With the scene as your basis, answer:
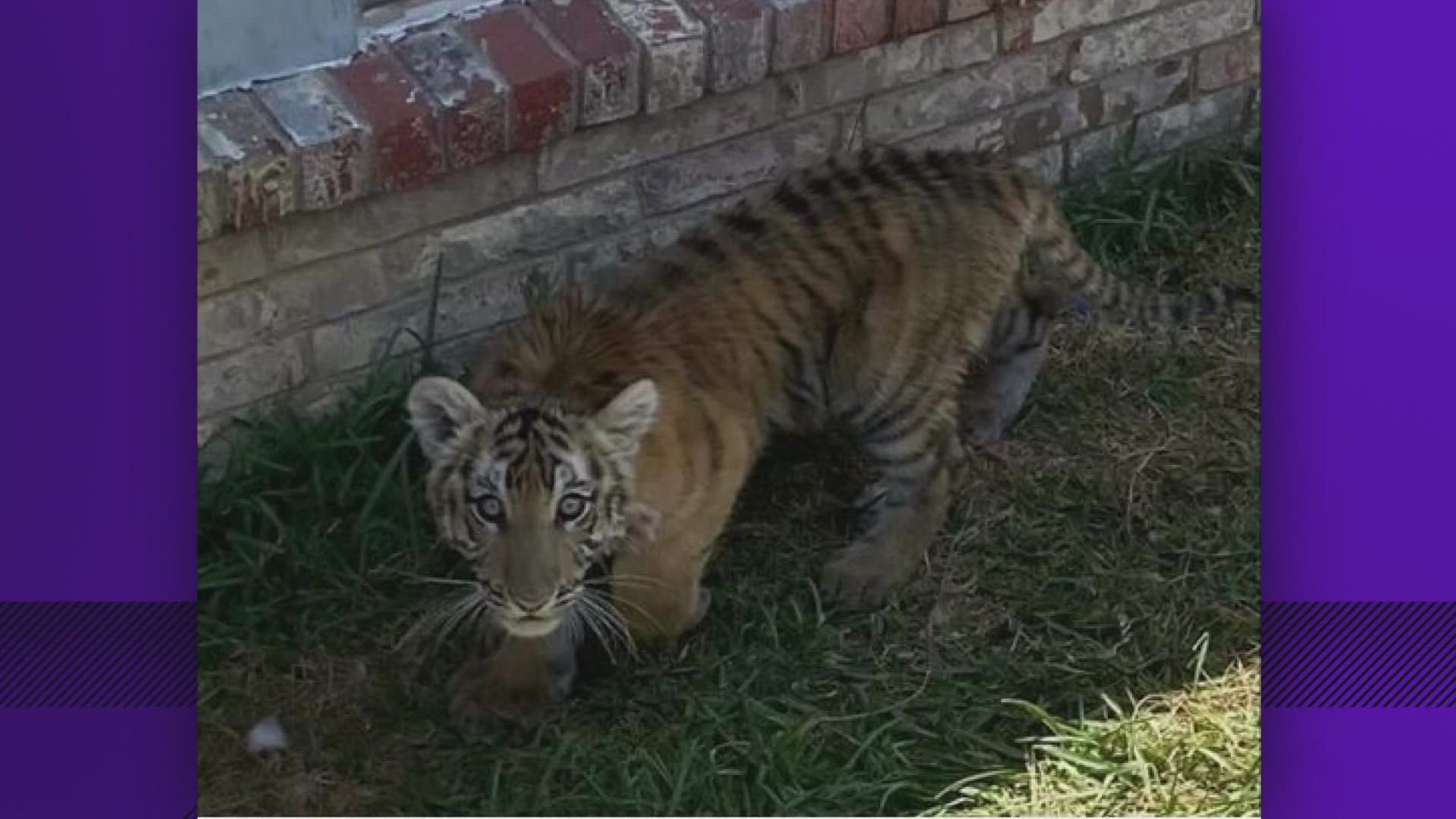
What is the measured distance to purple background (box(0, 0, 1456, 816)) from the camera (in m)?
3.36

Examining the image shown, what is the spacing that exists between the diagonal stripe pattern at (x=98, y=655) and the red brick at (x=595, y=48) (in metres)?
0.72

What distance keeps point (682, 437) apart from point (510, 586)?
272mm

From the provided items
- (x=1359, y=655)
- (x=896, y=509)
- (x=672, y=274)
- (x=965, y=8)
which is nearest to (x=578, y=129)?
(x=672, y=274)

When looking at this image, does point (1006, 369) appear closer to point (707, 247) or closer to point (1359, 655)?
point (707, 247)

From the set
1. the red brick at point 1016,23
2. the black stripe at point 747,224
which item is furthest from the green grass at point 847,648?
the black stripe at point 747,224

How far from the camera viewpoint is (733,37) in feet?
11.7

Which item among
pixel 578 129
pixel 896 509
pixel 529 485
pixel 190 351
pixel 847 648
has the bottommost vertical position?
pixel 847 648

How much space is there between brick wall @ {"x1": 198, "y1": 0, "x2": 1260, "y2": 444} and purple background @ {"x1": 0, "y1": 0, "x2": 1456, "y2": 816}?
0.08m

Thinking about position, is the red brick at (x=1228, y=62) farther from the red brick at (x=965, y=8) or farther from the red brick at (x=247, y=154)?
the red brick at (x=247, y=154)

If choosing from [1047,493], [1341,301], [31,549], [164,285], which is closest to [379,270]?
[164,285]

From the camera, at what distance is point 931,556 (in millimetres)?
3627

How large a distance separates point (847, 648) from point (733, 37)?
27.6 inches

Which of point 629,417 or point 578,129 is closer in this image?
point 629,417

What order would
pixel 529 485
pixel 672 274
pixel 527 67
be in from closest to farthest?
pixel 529 485
pixel 527 67
pixel 672 274
